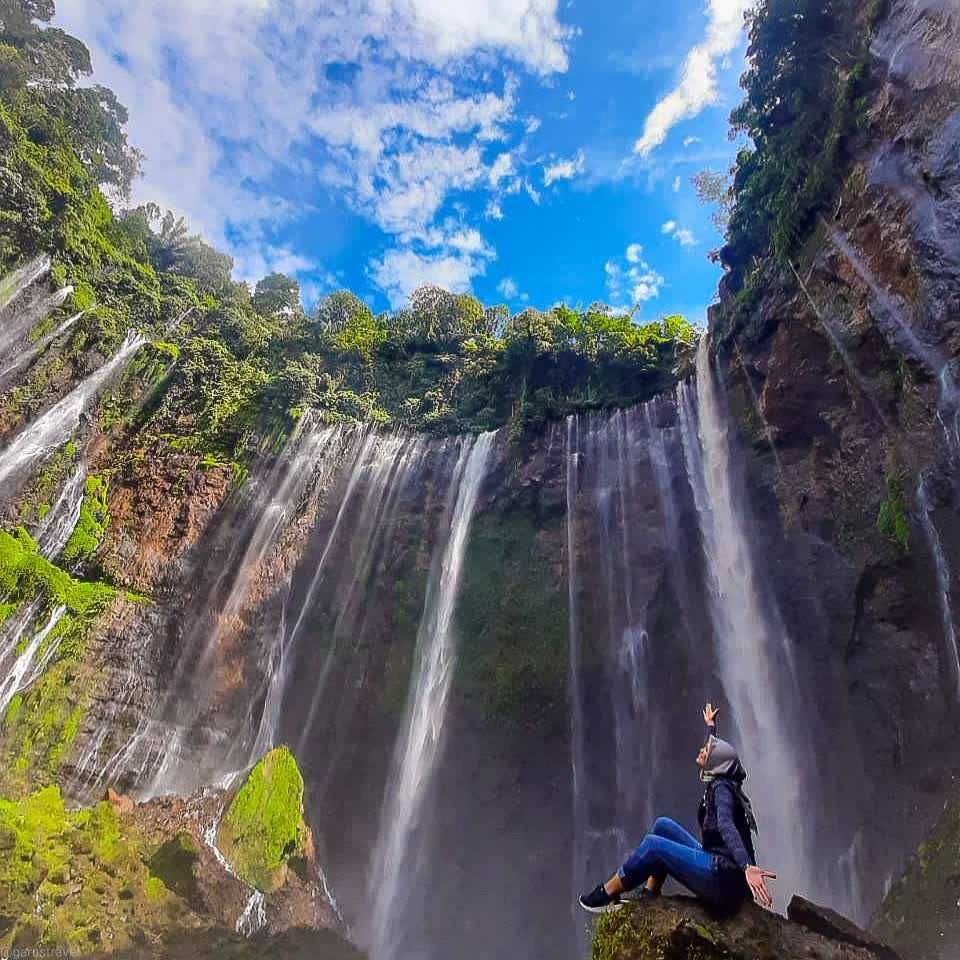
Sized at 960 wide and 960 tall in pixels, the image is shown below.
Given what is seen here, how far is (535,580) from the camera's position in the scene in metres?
14.5

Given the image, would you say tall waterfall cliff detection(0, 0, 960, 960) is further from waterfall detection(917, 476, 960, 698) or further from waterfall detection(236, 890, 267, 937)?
waterfall detection(236, 890, 267, 937)

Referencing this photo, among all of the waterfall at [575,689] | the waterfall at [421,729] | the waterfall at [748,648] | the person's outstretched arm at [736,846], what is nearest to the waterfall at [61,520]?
the waterfall at [421,729]

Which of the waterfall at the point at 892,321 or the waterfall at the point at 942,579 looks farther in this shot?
the waterfall at the point at 942,579

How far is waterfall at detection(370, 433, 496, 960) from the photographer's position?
11.9 meters

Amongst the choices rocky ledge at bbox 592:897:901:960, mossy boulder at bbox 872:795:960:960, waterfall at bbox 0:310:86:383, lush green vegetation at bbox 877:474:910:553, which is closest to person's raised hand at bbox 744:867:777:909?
rocky ledge at bbox 592:897:901:960

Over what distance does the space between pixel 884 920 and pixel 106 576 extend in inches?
601

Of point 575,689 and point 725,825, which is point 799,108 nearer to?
point 575,689

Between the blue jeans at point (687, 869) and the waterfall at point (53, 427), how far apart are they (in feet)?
54.9

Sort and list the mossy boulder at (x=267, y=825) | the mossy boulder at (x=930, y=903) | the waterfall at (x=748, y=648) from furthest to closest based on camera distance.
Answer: the waterfall at (x=748, y=648)
the mossy boulder at (x=267, y=825)
the mossy boulder at (x=930, y=903)

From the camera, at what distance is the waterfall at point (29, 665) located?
1126 cm

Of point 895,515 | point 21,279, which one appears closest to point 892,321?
point 895,515

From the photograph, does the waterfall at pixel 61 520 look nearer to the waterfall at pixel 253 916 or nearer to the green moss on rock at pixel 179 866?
the green moss on rock at pixel 179 866

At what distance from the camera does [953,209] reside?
7.28 m

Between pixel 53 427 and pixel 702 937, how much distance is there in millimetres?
18478
